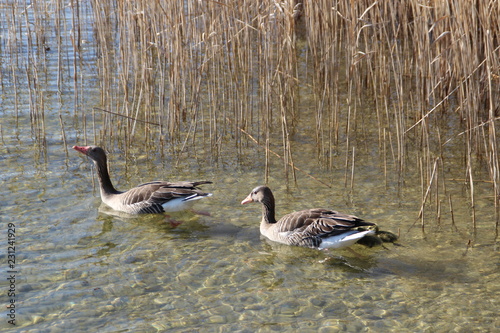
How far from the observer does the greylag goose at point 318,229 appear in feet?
21.5

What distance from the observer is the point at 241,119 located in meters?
9.51

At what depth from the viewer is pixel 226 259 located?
6.65 meters

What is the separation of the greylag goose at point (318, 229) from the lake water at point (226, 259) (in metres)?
0.15

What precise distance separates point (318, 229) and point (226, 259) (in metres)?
1.02

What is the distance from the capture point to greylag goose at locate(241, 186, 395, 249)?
258 inches

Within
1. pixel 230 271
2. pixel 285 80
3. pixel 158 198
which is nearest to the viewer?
pixel 230 271

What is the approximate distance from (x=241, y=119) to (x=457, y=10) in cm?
342

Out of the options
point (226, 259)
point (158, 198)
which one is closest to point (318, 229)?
point (226, 259)

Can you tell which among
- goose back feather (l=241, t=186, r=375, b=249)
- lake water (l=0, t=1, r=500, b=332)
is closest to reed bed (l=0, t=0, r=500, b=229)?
→ lake water (l=0, t=1, r=500, b=332)

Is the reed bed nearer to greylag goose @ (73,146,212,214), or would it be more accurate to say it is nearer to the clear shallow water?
the clear shallow water

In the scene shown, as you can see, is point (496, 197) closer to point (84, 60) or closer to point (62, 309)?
point (62, 309)

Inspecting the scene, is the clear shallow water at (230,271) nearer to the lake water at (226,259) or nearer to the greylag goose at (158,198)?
the lake water at (226,259)

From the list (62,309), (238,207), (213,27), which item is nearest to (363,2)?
(213,27)

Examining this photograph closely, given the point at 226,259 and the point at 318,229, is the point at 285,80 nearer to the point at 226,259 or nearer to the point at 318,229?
the point at 318,229
